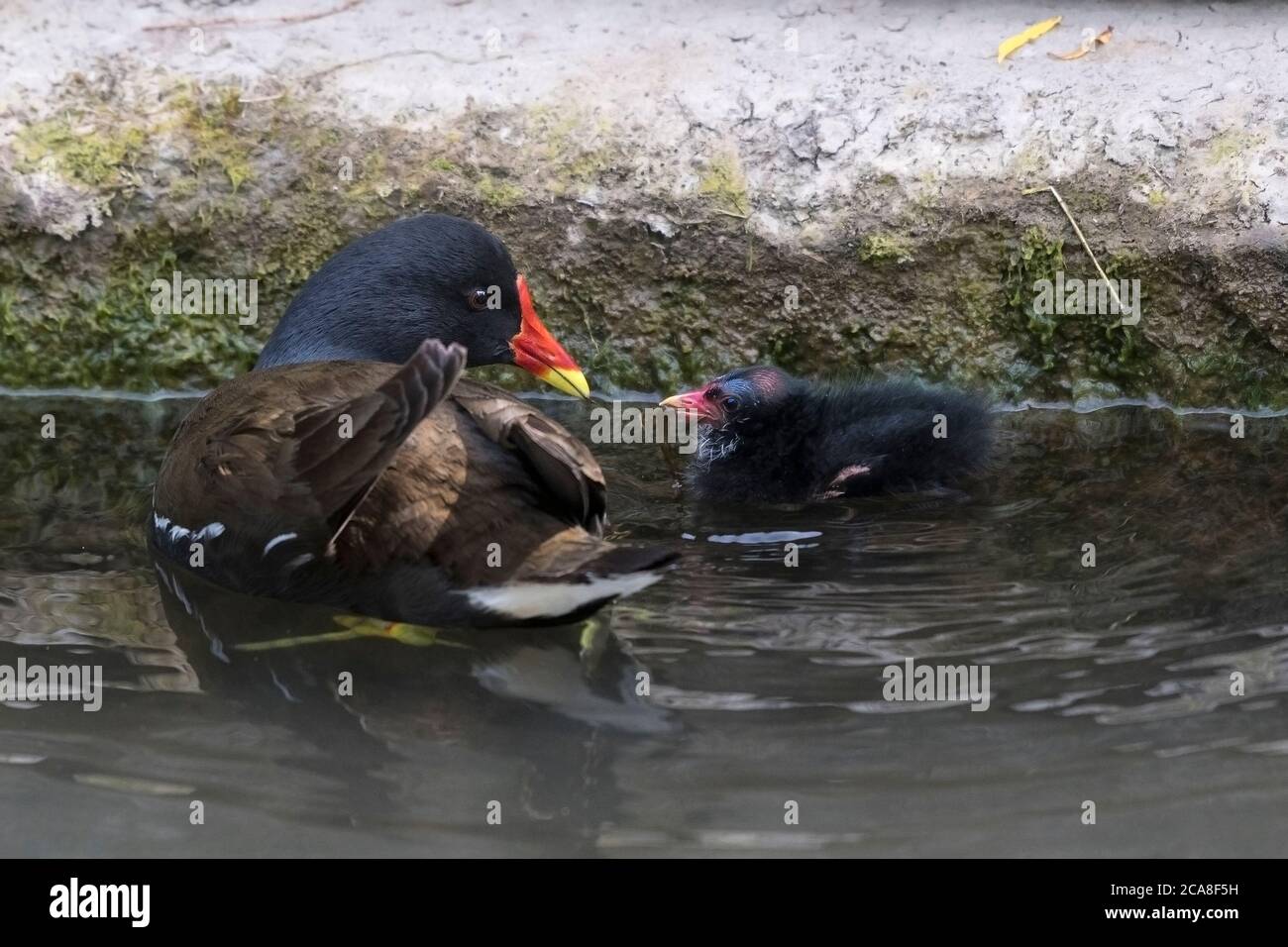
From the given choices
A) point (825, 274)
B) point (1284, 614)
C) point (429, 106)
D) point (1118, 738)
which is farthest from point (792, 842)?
point (429, 106)

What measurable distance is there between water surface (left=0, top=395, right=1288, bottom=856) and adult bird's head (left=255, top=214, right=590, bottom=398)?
68 centimetres

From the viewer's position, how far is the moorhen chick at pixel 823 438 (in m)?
5.17

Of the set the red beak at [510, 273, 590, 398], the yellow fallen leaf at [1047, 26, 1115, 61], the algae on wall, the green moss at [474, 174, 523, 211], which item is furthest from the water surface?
the yellow fallen leaf at [1047, 26, 1115, 61]

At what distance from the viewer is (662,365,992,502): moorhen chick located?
517 centimetres

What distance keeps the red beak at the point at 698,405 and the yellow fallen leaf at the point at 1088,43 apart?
198 centimetres

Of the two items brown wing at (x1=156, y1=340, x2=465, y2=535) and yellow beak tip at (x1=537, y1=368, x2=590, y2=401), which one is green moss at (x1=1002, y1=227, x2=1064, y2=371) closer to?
yellow beak tip at (x1=537, y1=368, x2=590, y2=401)

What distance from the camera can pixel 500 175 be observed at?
20.3 ft

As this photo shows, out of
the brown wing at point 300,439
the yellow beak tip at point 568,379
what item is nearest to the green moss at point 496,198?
the yellow beak tip at point 568,379

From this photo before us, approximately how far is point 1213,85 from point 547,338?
2.59 meters

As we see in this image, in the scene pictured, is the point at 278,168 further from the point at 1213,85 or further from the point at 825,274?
the point at 1213,85

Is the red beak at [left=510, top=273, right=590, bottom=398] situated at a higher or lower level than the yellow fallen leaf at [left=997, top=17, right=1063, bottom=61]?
lower

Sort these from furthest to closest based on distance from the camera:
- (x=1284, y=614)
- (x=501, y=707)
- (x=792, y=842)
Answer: (x=1284, y=614)
(x=501, y=707)
(x=792, y=842)

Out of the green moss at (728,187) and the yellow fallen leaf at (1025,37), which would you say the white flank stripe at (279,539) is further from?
the yellow fallen leaf at (1025,37)

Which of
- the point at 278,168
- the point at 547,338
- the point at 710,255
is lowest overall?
the point at 547,338
